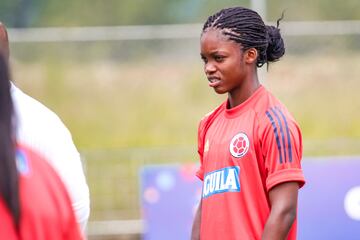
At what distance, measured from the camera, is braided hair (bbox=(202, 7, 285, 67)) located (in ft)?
15.4

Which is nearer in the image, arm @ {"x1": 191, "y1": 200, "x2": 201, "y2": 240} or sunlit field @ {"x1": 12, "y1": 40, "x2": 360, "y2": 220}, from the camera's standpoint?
arm @ {"x1": 191, "y1": 200, "x2": 201, "y2": 240}

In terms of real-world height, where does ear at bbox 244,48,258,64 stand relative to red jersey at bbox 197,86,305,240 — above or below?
above

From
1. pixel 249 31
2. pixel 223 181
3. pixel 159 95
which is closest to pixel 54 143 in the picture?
pixel 223 181

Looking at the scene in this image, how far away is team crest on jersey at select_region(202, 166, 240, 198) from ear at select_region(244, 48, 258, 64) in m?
0.50

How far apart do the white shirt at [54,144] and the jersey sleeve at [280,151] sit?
2.60 feet

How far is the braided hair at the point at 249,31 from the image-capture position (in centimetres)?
468

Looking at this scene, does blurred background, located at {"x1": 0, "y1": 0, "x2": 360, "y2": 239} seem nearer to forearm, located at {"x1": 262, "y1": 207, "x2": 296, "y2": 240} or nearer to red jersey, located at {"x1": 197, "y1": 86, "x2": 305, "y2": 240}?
red jersey, located at {"x1": 197, "y1": 86, "x2": 305, "y2": 240}

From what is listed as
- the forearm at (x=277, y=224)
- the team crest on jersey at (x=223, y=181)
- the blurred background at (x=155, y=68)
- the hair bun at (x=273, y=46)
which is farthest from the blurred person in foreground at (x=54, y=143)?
the blurred background at (x=155, y=68)

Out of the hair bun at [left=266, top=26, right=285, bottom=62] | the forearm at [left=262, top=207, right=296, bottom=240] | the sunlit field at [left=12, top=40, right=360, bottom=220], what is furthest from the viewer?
the sunlit field at [left=12, top=40, right=360, bottom=220]

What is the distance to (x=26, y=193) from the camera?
285 centimetres

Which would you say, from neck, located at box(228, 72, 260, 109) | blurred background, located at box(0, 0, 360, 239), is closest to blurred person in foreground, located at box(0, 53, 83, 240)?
neck, located at box(228, 72, 260, 109)

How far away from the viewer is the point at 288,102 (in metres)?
12.7

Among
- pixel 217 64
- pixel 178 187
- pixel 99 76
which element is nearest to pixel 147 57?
pixel 99 76

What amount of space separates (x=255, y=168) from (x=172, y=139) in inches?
313
